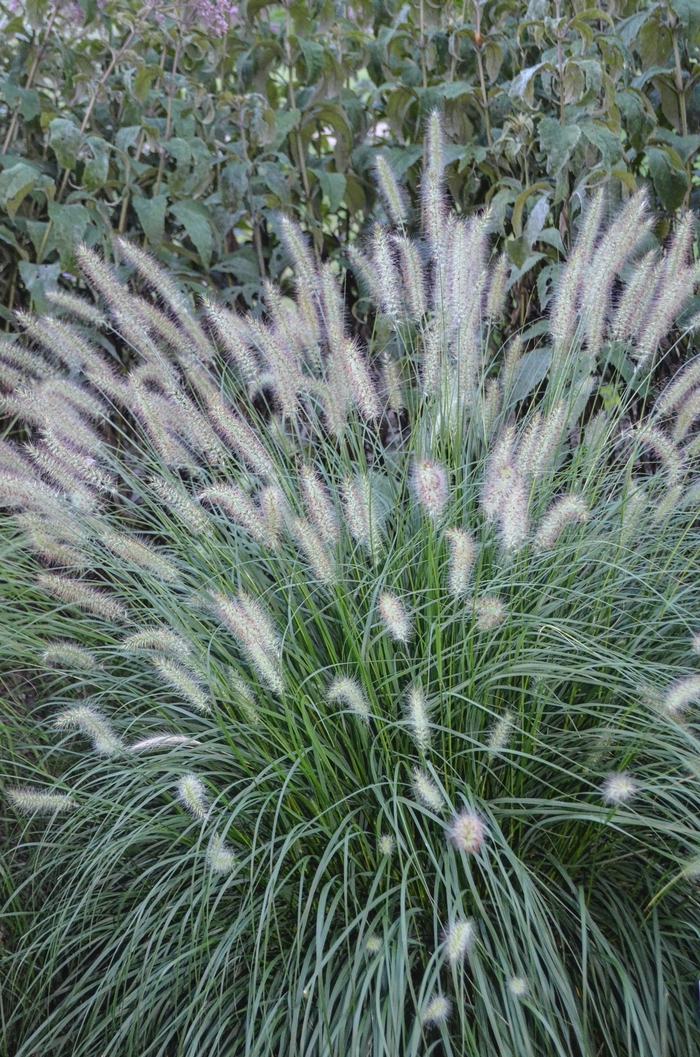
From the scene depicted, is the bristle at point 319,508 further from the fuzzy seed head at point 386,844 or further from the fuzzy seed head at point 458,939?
the fuzzy seed head at point 458,939

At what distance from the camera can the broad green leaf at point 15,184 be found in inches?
121

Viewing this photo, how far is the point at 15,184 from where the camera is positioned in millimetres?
3064

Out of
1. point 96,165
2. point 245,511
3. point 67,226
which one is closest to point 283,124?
point 96,165

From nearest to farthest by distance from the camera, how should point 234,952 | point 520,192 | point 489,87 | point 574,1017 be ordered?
point 574,1017, point 234,952, point 520,192, point 489,87

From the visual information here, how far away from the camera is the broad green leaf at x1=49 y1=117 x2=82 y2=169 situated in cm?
311

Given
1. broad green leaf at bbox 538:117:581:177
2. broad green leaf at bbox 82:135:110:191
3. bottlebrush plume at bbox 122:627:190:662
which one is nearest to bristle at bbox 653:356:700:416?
broad green leaf at bbox 538:117:581:177

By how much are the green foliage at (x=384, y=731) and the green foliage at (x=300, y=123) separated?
744 millimetres

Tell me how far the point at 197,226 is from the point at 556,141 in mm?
1095

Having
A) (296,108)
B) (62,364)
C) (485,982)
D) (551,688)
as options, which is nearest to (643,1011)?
(485,982)

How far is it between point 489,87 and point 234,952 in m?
2.66

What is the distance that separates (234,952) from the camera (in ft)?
6.68

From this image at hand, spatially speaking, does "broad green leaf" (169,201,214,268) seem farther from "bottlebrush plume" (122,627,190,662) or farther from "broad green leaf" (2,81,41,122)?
"bottlebrush plume" (122,627,190,662)

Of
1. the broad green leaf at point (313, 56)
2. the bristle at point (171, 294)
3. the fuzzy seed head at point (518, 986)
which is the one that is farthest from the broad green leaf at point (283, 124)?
the fuzzy seed head at point (518, 986)

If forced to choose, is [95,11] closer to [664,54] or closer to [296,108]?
[296,108]
